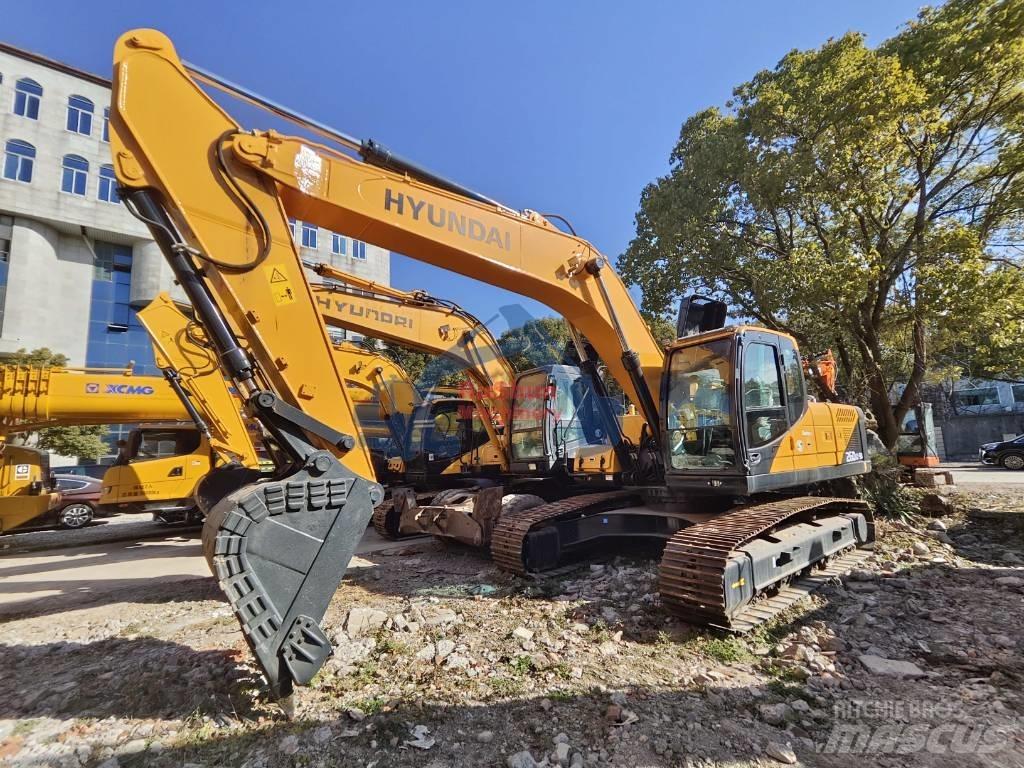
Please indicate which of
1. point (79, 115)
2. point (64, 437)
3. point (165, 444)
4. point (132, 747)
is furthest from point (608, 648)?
point (79, 115)

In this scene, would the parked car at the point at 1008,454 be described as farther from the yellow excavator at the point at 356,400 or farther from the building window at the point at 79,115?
the building window at the point at 79,115

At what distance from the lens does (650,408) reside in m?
6.06

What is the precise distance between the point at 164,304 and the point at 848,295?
11.4 meters

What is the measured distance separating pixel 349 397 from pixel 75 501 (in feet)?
40.7

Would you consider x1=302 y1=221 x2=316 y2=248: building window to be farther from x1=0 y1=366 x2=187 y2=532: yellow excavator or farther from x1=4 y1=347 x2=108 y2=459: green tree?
x1=0 y1=366 x2=187 y2=532: yellow excavator

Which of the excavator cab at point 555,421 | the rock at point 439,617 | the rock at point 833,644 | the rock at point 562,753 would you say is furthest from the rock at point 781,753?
the excavator cab at point 555,421

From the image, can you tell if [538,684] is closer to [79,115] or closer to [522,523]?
[522,523]

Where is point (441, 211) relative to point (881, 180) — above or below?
below

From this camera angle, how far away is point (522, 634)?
13.5 feet

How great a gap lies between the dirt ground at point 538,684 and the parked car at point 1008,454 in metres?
19.0

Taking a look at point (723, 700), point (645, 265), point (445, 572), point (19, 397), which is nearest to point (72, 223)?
point (19, 397)

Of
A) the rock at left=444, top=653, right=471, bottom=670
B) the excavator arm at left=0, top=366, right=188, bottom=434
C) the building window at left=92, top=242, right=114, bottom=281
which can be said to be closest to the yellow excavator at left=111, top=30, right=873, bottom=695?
the rock at left=444, top=653, right=471, bottom=670

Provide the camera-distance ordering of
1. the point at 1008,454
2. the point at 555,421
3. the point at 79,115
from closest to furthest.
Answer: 1. the point at 555,421
2. the point at 1008,454
3. the point at 79,115

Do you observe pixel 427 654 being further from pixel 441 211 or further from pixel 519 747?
pixel 441 211
